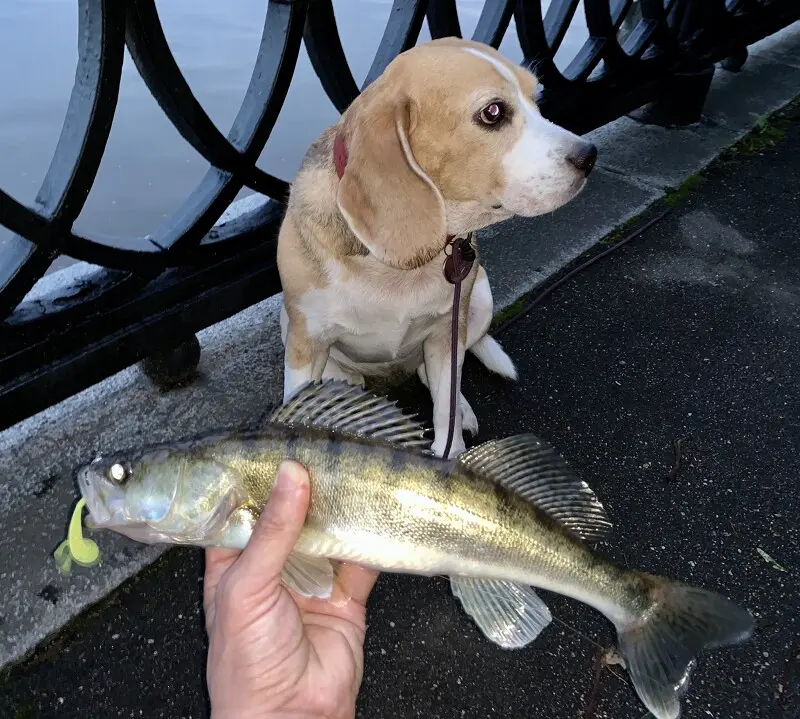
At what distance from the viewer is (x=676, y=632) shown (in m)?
1.48

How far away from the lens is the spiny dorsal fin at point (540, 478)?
1.43m

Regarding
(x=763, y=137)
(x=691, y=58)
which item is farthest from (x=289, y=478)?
(x=763, y=137)

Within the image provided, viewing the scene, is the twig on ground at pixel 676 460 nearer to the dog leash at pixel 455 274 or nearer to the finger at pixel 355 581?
the dog leash at pixel 455 274

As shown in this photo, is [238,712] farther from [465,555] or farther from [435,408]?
[435,408]

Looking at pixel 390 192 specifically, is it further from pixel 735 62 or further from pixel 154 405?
pixel 735 62

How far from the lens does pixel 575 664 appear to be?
77.4 inches

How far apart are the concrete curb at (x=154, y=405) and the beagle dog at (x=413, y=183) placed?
72 cm

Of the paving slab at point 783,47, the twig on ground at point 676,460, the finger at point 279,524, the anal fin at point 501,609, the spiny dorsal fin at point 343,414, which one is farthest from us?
the paving slab at point 783,47

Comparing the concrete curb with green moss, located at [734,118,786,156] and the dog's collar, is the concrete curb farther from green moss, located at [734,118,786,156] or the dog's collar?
the dog's collar

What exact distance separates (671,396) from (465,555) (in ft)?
5.73

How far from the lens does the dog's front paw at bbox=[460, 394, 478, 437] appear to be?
8.55ft

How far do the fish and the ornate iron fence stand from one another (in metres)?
1.03

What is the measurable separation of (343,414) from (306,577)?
35 centimetres

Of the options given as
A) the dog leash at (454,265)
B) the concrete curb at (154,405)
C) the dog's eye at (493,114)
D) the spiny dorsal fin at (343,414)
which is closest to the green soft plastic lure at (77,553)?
the concrete curb at (154,405)
